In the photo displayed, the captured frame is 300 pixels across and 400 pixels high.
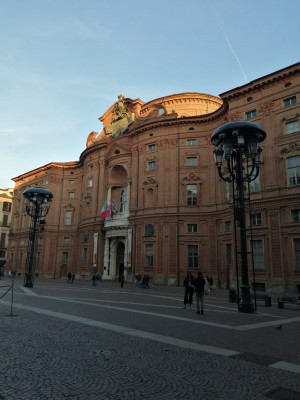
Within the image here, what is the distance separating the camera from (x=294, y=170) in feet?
90.1

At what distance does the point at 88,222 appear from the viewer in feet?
153

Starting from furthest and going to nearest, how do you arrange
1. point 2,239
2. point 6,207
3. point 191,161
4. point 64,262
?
point 6,207 → point 2,239 → point 64,262 → point 191,161

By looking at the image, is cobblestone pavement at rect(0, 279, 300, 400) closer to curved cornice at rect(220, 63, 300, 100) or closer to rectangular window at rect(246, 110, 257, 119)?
rectangular window at rect(246, 110, 257, 119)

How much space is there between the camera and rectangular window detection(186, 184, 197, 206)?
36875 millimetres

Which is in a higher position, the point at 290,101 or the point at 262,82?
the point at 262,82

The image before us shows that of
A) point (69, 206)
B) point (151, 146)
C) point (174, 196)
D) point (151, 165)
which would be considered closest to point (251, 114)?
point (174, 196)

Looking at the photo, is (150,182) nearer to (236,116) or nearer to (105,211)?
(105,211)

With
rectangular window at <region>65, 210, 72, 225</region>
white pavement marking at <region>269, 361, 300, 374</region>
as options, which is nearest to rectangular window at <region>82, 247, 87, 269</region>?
rectangular window at <region>65, 210, 72, 225</region>

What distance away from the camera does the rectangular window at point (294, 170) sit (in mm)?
27164

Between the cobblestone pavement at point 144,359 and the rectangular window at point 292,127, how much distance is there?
21.9m

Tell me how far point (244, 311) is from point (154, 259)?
22.8m

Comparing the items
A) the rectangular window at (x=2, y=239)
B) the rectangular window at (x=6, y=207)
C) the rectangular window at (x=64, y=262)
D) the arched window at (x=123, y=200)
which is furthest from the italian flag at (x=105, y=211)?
the rectangular window at (x=6, y=207)

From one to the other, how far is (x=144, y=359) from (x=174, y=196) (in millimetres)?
31472

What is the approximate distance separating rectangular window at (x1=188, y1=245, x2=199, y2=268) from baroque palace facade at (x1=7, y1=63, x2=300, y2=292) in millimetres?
111
